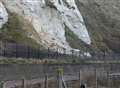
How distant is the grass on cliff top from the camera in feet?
162

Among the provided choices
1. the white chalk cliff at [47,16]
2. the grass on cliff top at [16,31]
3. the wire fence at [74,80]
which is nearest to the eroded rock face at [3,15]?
the white chalk cliff at [47,16]

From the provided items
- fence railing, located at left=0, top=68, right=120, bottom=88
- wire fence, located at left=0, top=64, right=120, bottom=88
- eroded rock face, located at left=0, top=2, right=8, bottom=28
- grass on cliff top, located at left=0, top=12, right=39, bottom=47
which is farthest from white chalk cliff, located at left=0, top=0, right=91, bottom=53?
fence railing, located at left=0, top=68, right=120, bottom=88

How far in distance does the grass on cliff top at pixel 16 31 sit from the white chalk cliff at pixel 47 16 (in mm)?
895

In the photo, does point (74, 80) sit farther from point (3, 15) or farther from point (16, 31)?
point (3, 15)

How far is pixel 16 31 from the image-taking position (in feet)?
170

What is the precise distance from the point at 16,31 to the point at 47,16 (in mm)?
11911

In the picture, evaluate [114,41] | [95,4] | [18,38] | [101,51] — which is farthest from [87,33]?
[18,38]

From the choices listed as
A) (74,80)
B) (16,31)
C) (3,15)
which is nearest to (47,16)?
(3,15)

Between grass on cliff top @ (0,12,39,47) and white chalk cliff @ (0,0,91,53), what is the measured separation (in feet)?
2.94

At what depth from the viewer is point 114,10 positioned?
9638 cm

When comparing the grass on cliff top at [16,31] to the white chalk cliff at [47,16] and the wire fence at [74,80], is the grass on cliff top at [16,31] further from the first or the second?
the wire fence at [74,80]

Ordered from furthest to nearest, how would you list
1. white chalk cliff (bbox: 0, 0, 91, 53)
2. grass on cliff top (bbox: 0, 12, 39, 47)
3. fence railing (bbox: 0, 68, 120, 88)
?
white chalk cliff (bbox: 0, 0, 91, 53) < grass on cliff top (bbox: 0, 12, 39, 47) < fence railing (bbox: 0, 68, 120, 88)

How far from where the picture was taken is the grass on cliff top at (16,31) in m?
A: 49.5

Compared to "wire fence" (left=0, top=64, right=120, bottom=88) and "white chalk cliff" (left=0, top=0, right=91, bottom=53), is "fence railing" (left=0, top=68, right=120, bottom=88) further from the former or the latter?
"white chalk cliff" (left=0, top=0, right=91, bottom=53)
